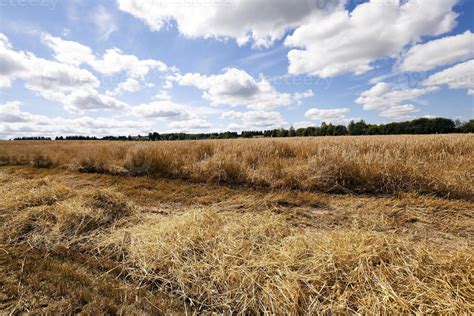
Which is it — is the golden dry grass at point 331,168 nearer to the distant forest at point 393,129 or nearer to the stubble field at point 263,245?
the stubble field at point 263,245

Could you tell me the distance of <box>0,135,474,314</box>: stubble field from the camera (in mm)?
1773

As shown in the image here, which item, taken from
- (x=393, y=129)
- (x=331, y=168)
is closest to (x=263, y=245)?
(x=331, y=168)

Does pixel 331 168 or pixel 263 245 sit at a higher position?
pixel 331 168

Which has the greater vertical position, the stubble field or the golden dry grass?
the golden dry grass

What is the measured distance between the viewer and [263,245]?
2436mm

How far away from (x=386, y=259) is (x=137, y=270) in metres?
2.30

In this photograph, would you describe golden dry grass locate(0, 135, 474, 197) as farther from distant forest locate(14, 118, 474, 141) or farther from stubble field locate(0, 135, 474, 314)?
distant forest locate(14, 118, 474, 141)

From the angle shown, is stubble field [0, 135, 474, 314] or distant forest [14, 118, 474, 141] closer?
stubble field [0, 135, 474, 314]

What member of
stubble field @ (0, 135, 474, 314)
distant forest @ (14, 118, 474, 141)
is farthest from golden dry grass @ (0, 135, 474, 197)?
distant forest @ (14, 118, 474, 141)

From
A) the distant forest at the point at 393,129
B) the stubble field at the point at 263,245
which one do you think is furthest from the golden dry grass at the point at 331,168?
the distant forest at the point at 393,129

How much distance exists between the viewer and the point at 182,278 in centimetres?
206

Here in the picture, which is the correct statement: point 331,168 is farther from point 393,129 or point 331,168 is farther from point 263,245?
point 393,129

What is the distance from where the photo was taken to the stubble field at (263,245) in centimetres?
177

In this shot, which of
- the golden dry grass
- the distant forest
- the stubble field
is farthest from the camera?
the distant forest
